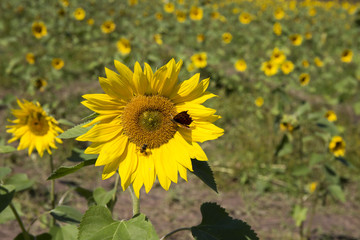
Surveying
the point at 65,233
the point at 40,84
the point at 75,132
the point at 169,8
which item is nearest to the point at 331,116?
the point at 65,233

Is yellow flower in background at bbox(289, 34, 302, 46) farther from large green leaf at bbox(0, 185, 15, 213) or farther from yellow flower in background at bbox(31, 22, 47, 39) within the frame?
large green leaf at bbox(0, 185, 15, 213)

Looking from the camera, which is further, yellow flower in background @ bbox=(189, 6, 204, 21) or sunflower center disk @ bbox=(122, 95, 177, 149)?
yellow flower in background @ bbox=(189, 6, 204, 21)

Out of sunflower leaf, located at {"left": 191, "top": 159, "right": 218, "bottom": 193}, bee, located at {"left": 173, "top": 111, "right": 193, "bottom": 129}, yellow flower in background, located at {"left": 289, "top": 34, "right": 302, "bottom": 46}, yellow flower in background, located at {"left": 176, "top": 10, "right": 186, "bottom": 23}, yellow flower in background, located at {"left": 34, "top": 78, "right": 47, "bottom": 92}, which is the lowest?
yellow flower in background, located at {"left": 34, "top": 78, "right": 47, "bottom": 92}

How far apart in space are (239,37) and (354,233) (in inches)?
242

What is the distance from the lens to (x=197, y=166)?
1230mm

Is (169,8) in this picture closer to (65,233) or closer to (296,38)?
(296,38)

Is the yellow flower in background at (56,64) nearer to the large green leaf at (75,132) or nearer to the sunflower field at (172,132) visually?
the sunflower field at (172,132)

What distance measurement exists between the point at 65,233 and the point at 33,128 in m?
0.84

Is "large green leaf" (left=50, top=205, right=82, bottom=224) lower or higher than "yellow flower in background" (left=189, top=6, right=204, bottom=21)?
lower

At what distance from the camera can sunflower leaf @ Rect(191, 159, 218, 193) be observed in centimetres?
112

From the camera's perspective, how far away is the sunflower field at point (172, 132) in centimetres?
123

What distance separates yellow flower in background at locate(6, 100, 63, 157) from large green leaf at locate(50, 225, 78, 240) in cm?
65

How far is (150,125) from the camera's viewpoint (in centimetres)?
130

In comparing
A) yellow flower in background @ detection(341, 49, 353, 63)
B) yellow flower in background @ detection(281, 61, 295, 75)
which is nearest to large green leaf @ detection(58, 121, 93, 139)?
yellow flower in background @ detection(281, 61, 295, 75)
